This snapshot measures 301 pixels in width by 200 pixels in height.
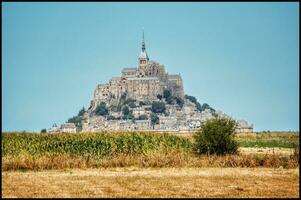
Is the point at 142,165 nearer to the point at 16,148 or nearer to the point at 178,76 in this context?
the point at 16,148

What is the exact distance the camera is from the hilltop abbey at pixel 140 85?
175 metres

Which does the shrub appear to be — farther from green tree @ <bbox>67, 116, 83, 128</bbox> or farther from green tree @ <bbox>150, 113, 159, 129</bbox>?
green tree @ <bbox>67, 116, 83, 128</bbox>

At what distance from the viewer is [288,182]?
1577 centimetres

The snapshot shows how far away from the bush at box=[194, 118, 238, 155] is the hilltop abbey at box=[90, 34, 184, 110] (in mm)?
144165

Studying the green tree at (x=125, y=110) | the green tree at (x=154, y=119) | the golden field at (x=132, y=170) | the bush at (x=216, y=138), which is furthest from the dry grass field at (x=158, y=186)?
the green tree at (x=125, y=110)

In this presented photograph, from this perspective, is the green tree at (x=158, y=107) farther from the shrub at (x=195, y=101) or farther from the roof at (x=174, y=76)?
the shrub at (x=195, y=101)

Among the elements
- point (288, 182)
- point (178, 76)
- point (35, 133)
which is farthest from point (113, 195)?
point (178, 76)

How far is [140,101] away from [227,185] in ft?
522

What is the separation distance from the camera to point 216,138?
2822 centimetres

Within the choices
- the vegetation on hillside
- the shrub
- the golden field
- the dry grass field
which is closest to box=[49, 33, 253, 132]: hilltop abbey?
the shrub

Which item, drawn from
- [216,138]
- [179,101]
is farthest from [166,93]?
[216,138]

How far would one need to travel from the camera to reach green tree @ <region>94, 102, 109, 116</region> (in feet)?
564

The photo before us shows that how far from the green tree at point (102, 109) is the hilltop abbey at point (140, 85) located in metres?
2.58

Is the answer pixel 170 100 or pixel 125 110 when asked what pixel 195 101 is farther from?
pixel 125 110
